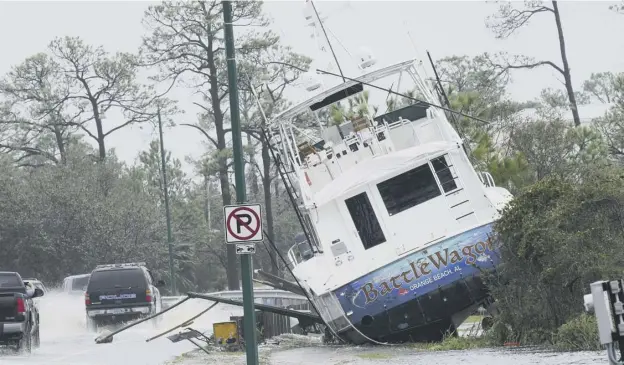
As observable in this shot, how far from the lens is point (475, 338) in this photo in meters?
22.6

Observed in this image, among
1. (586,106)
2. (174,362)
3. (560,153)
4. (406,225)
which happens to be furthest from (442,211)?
(586,106)

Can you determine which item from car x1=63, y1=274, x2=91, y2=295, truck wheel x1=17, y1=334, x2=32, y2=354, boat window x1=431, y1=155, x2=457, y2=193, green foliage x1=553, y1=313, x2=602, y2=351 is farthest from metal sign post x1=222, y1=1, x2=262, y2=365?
car x1=63, y1=274, x2=91, y2=295

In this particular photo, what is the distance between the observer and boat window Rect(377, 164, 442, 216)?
2419cm

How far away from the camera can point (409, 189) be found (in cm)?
2427

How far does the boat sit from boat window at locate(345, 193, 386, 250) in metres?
0.02

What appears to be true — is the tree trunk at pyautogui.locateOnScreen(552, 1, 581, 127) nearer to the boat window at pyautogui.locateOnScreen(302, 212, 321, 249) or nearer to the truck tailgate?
the boat window at pyautogui.locateOnScreen(302, 212, 321, 249)

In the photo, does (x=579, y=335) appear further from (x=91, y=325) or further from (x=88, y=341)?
(x=91, y=325)

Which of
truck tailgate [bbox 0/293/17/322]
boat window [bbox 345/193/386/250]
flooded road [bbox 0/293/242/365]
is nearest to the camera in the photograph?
truck tailgate [bbox 0/293/17/322]

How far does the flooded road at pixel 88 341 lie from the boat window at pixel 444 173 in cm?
652

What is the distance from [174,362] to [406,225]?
5.71 metres

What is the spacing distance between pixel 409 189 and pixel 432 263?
1956 mm

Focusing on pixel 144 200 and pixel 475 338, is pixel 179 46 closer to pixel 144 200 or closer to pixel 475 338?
pixel 144 200

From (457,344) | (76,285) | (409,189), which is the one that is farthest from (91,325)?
(457,344)

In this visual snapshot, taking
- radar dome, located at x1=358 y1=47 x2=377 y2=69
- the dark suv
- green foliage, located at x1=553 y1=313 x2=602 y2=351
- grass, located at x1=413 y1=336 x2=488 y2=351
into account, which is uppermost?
radar dome, located at x1=358 y1=47 x2=377 y2=69
